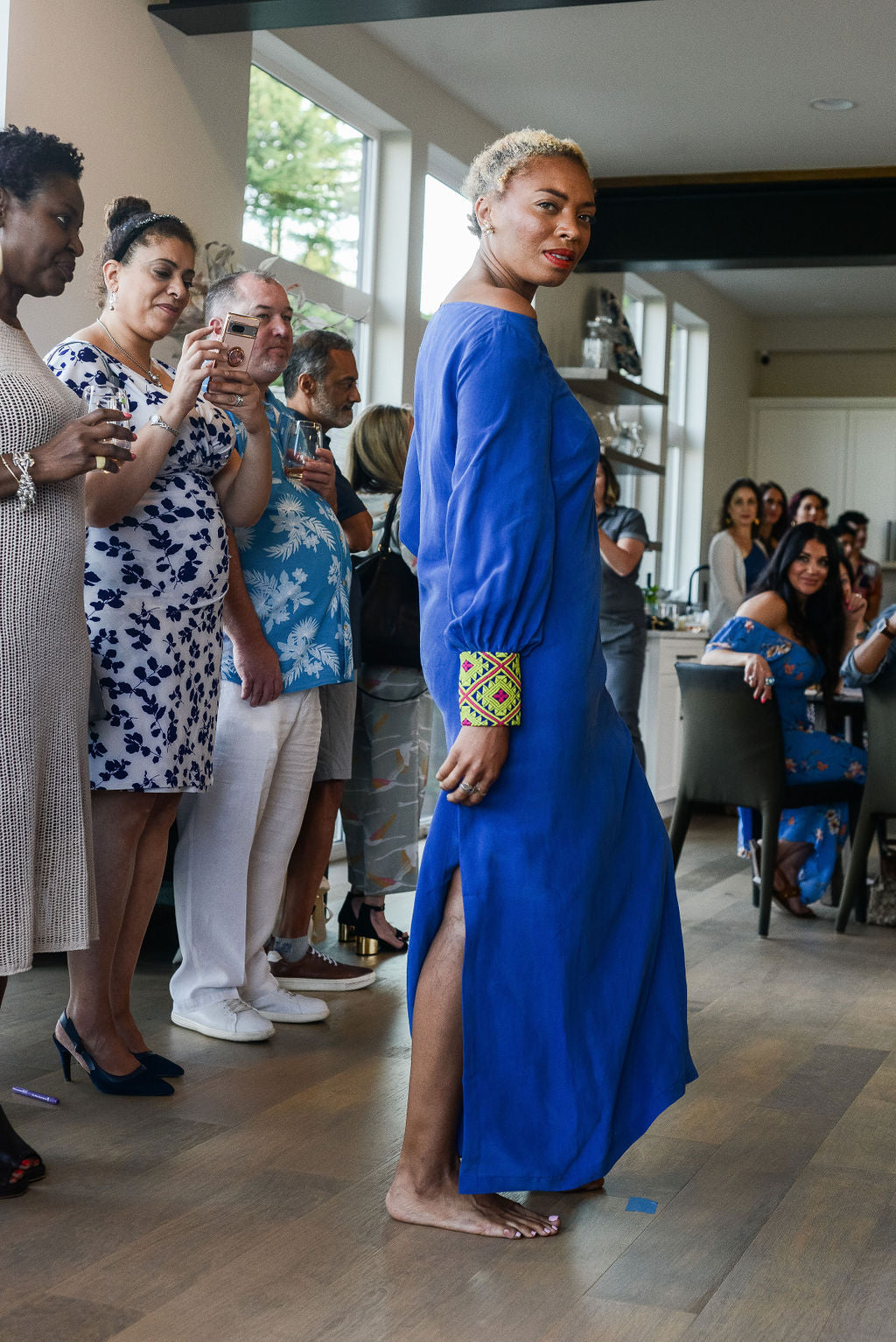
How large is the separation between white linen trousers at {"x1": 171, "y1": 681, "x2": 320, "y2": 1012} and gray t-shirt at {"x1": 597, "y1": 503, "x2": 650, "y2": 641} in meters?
2.87

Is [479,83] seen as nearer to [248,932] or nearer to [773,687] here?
[773,687]

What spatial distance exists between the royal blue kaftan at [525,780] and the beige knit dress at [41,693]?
0.51 meters

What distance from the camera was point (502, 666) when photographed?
1844 mm

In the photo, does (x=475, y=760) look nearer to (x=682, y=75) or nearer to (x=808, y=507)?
(x=682, y=75)

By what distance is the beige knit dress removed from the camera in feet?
6.39

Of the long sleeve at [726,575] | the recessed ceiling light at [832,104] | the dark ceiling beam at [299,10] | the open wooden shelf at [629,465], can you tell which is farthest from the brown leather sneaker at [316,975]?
the open wooden shelf at [629,465]

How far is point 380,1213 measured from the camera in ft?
6.55

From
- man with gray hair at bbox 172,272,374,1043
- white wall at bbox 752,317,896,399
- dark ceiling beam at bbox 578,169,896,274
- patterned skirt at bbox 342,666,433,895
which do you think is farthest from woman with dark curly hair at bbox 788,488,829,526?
man with gray hair at bbox 172,272,374,1043

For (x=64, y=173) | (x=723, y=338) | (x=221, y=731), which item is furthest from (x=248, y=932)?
(x=723, y=338)

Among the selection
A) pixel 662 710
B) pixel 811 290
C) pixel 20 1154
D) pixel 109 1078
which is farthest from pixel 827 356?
pixel 20 1154

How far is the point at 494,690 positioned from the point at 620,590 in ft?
12.9

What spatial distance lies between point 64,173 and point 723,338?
852cm

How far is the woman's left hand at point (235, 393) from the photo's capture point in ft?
7.82

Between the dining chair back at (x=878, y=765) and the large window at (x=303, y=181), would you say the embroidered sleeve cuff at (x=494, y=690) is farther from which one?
the large window at (x=303, y=181)
